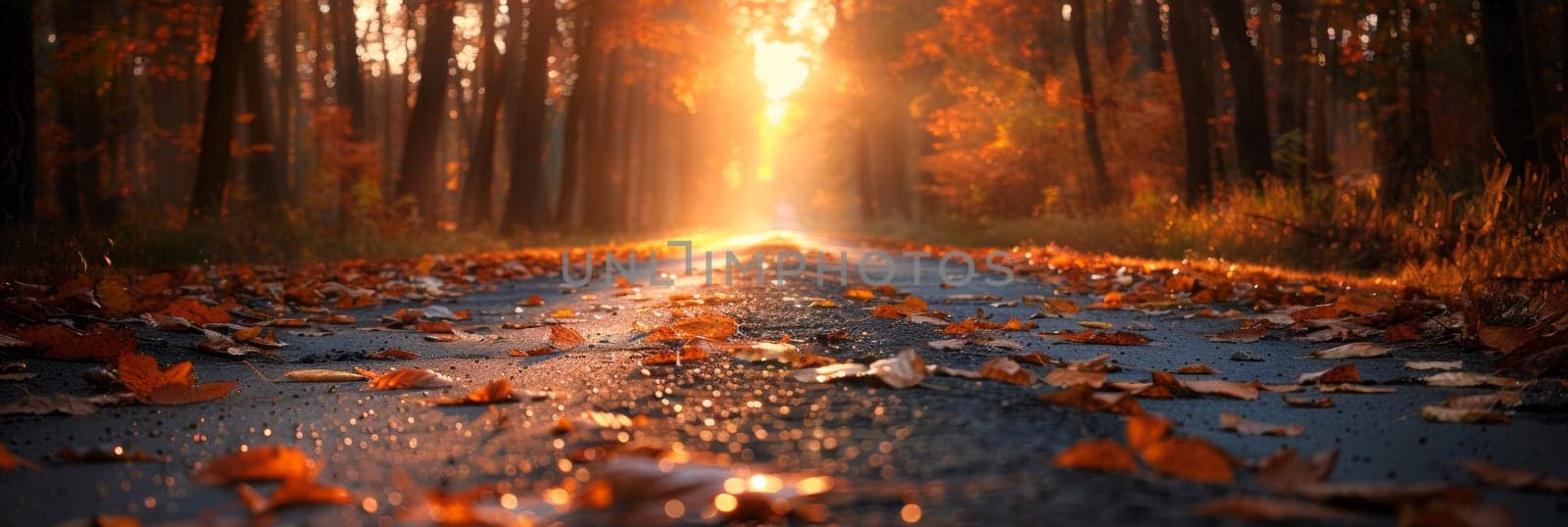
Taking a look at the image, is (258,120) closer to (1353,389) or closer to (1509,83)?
(1509,83)

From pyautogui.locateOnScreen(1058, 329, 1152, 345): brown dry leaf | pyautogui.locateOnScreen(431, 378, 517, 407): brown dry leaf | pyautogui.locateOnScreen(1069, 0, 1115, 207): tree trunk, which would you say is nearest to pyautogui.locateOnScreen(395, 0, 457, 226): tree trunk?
pyautogui.locateOnScreen(1069, 0, 1115, 207): tree trunk

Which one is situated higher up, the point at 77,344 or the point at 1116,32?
the point at 1116,32

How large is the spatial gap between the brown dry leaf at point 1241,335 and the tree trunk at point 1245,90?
1155 cm

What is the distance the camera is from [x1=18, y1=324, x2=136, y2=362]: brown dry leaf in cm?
448

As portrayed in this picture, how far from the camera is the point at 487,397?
351 cm

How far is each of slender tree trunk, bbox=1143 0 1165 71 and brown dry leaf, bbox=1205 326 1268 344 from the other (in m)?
17.9

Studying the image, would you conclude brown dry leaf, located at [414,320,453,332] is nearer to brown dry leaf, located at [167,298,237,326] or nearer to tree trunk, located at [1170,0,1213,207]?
brown dry leaf, located at [167,298,237,326]

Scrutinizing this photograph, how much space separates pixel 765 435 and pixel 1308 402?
176 cm

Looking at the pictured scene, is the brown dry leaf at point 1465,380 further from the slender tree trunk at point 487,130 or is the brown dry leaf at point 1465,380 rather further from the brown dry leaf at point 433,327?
the slender tree trunk at point 487,130

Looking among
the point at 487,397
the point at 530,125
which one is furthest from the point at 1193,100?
the point at 487,397

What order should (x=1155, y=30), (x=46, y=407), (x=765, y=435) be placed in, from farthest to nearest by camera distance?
(x=1155, y=30) < (x=46, y=407) < (x=765, y=435)

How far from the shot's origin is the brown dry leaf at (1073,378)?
11.8ft

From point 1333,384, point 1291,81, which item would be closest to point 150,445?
point 1333,384

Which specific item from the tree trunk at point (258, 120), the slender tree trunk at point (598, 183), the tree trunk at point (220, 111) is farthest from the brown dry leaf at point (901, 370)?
the slender tree trunk at point (598, 183)
